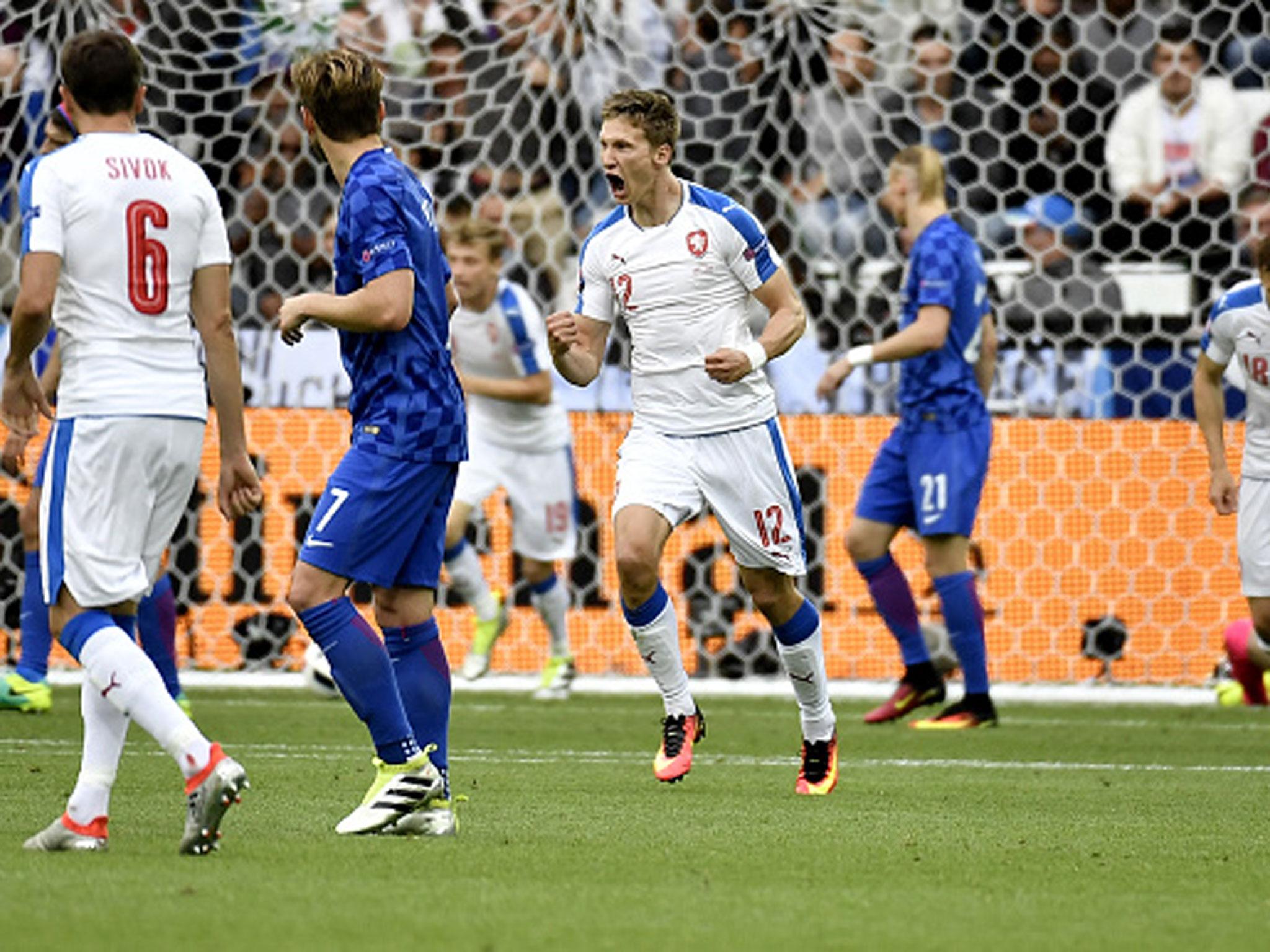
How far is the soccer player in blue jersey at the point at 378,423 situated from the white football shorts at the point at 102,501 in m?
0.41

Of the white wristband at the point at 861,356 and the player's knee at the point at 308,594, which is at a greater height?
the white wristband at the point at 861,356

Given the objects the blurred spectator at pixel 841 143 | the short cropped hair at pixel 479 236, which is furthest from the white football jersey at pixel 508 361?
the blurred spectator at pixel 841 143

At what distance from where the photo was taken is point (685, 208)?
7.21 m

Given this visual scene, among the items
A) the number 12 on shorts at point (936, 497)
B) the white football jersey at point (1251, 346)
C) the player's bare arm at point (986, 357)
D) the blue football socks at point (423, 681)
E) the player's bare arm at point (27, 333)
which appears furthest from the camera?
the player's bare arm at point (986, 357)

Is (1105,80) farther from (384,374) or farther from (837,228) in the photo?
(384,374)

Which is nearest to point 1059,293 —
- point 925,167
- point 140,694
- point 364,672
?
point 925,167

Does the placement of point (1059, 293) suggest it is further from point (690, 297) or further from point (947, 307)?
point (690, 297)

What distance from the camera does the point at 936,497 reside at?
31.5 feet

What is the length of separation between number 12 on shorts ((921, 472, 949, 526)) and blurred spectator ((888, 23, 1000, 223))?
258cm

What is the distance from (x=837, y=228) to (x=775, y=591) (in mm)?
4969

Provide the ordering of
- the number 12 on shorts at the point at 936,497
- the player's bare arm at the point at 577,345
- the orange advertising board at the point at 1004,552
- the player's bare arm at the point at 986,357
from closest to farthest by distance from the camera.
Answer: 1. the player's bare arm at the point at 577,345
2. the number 12 on shorts at the point at 936,497
3. the player's bare arm at the point at 986,357
4. the orange advertising board at the point at 1004,552

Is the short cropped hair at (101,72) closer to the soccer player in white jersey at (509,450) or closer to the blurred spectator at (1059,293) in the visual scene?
the soccer player in white jersey at (509,450)

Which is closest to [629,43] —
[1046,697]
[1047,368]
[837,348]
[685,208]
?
[837,348]

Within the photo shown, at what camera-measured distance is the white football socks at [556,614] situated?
Result: 1089cm
